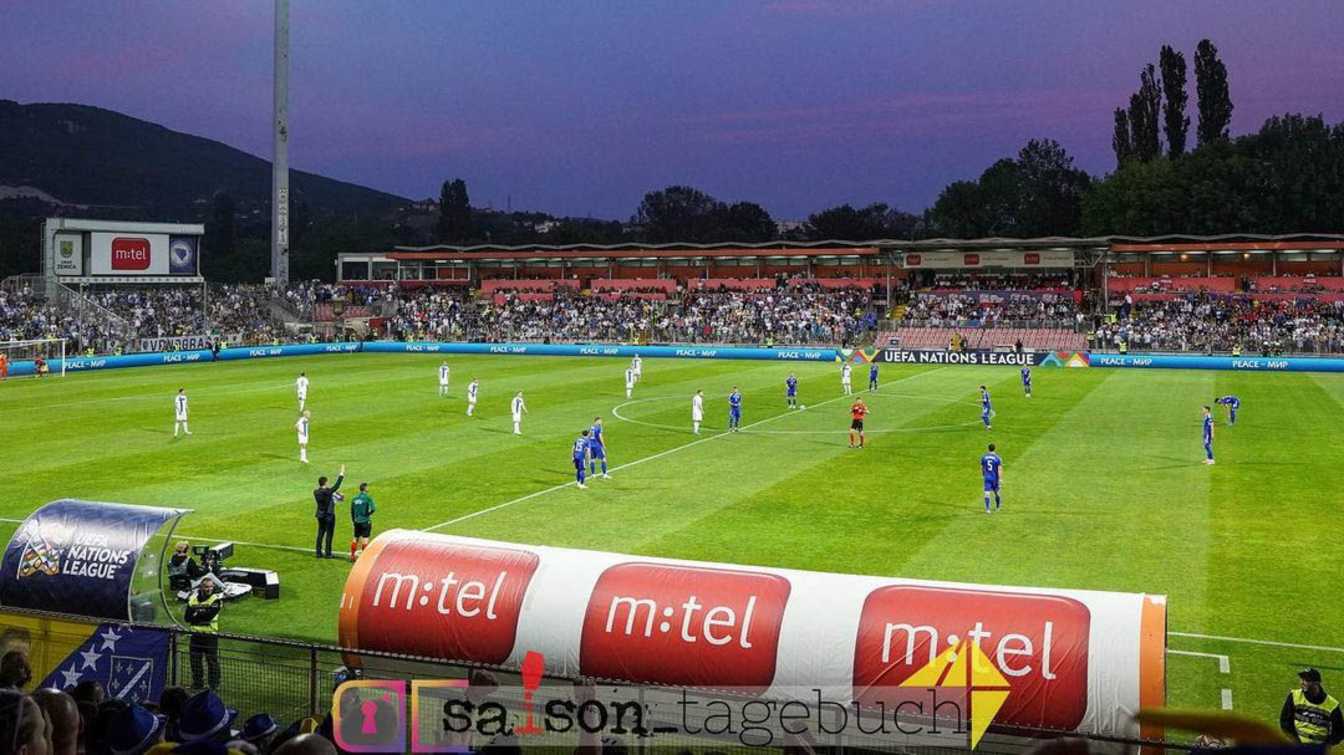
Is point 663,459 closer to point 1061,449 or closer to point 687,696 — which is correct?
point 1061,449

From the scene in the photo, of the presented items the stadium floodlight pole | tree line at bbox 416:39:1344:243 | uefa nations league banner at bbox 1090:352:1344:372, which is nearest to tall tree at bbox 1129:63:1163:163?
tree line at bbox 416:39:1344:243

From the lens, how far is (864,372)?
199ft

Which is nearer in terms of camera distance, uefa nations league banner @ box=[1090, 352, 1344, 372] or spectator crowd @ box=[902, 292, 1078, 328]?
uefa nations league banner @ box=[1090, 352, 1344, 372]

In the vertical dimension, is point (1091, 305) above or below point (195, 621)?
above

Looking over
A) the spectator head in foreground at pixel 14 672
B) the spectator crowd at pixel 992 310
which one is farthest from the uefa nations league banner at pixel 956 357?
the spectator head in foreground at pixel 14 672

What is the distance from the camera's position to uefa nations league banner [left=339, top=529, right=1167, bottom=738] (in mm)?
9852

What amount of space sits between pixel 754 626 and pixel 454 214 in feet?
581

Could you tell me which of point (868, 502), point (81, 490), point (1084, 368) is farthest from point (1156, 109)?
point (81, 490)

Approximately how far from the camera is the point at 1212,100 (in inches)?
4375

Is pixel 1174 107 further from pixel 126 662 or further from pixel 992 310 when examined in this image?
pixel 126 662

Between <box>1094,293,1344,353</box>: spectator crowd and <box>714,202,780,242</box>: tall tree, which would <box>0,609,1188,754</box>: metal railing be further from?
<box>714,202,780,242</box>: tall tree

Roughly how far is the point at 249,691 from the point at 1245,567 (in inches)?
632

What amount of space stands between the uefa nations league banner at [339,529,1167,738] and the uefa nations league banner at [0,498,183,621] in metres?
3.50

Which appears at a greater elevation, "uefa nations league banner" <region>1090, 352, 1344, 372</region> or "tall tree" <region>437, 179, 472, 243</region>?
"tall tree" <region>437, 179, 472, 243</region>
